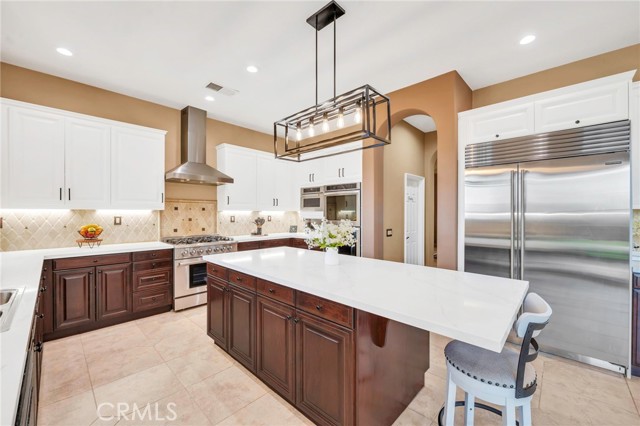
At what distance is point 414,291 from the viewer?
1.63 meters

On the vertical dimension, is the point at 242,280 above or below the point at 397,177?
below

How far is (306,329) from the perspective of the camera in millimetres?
1830

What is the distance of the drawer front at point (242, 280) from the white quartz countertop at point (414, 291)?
0.31 feet

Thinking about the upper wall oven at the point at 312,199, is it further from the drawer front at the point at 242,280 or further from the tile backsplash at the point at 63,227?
the drawer front at the point at 242,280

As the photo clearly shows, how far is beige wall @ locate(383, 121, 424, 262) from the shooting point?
456 cm

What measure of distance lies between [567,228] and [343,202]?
2.76 m

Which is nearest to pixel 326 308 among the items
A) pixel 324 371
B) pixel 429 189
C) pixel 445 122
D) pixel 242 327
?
pixel 324 371

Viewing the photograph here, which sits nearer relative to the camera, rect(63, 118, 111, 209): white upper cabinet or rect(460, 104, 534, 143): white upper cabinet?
rect(460, 104, 534, 143): white upper cabinet

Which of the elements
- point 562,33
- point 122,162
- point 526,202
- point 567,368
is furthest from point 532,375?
point 122,162

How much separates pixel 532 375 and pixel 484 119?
262 centimetres

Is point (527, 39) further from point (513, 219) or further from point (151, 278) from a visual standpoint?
point (151, 278)

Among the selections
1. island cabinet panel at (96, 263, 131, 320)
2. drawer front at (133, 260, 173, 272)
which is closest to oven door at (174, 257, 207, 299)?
drawer front at (133, 260, 173, 272)

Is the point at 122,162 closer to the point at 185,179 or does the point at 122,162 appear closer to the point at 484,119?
the point at 185,179

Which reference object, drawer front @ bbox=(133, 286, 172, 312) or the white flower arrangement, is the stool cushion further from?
drawer front @ bbox=(133, 286, 172, 312)
